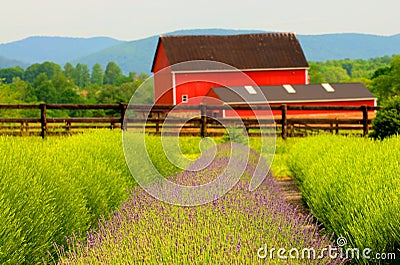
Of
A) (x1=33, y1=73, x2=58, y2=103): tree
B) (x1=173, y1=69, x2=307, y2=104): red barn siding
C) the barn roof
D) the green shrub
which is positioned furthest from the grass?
(x1=33, y1=73, x2=58, y2=103): tree

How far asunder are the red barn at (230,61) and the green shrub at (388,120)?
105ft

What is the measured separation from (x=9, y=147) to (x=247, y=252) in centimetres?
302

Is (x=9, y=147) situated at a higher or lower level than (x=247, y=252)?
higher

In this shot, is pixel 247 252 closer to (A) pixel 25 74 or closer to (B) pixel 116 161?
(B) pixel 116 161

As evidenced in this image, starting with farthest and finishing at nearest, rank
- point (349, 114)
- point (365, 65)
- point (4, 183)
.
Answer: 1. point (365, 65)
2. point (349, 114)
3. point (4, 183)

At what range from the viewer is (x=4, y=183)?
185 inches

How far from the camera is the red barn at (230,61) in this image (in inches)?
1767

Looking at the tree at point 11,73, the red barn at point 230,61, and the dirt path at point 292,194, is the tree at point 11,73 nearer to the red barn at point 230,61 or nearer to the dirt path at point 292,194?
the red barn at point 230,61

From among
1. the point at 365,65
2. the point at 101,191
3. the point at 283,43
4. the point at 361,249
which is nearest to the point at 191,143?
the point at 101,191

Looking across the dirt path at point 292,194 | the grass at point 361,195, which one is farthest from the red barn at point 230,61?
the grass at point 361,195

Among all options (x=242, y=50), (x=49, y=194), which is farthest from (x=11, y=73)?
(x=49, y=194)

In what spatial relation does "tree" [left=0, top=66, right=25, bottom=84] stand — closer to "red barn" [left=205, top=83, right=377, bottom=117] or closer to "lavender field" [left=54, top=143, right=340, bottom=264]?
"red barn" [left=205, top=83, right=377, bottom=117]

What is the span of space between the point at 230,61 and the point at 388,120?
3672 centimetres

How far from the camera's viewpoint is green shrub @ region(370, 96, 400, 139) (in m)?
11.4
